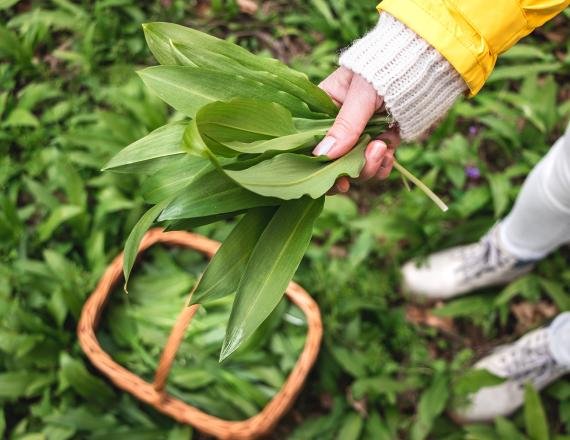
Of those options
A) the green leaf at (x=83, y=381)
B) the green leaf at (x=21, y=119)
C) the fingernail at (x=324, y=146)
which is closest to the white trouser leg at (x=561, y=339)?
the fingernail at (x=324, y=146)

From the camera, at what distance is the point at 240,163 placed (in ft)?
3.02

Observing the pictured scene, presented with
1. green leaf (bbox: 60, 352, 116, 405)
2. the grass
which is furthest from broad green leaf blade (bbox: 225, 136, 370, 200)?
green leaf (bbox: 60, 352, 116, 405)

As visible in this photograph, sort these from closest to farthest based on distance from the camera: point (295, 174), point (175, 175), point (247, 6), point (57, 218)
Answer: point (295, 174) → point (175, 175) → point (57, 218) → point (247, 6)

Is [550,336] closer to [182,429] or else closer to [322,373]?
[322,373]

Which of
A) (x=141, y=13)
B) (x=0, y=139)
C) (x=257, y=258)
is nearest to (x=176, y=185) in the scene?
A: (x=257, y=258)

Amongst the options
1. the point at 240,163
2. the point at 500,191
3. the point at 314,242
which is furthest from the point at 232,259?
the point at 500,191

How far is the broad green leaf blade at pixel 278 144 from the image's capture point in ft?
3.00

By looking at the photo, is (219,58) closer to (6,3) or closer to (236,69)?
(236,69)

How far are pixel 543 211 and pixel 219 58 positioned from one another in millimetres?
893

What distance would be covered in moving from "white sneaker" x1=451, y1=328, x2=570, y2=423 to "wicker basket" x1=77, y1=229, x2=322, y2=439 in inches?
20.0

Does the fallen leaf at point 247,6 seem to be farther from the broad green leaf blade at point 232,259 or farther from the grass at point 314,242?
the broad green leaf blade at point 232,259

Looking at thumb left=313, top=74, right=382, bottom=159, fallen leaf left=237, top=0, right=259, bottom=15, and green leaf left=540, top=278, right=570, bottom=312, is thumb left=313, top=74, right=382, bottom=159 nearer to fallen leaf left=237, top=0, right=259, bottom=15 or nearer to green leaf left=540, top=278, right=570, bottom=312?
green leaf left=540, top=278, right=570, bottom=312

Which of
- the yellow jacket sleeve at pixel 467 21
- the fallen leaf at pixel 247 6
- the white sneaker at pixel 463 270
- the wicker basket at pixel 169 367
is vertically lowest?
the wicker basket at pixel 169 367

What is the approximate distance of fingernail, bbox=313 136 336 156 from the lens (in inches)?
38.9
